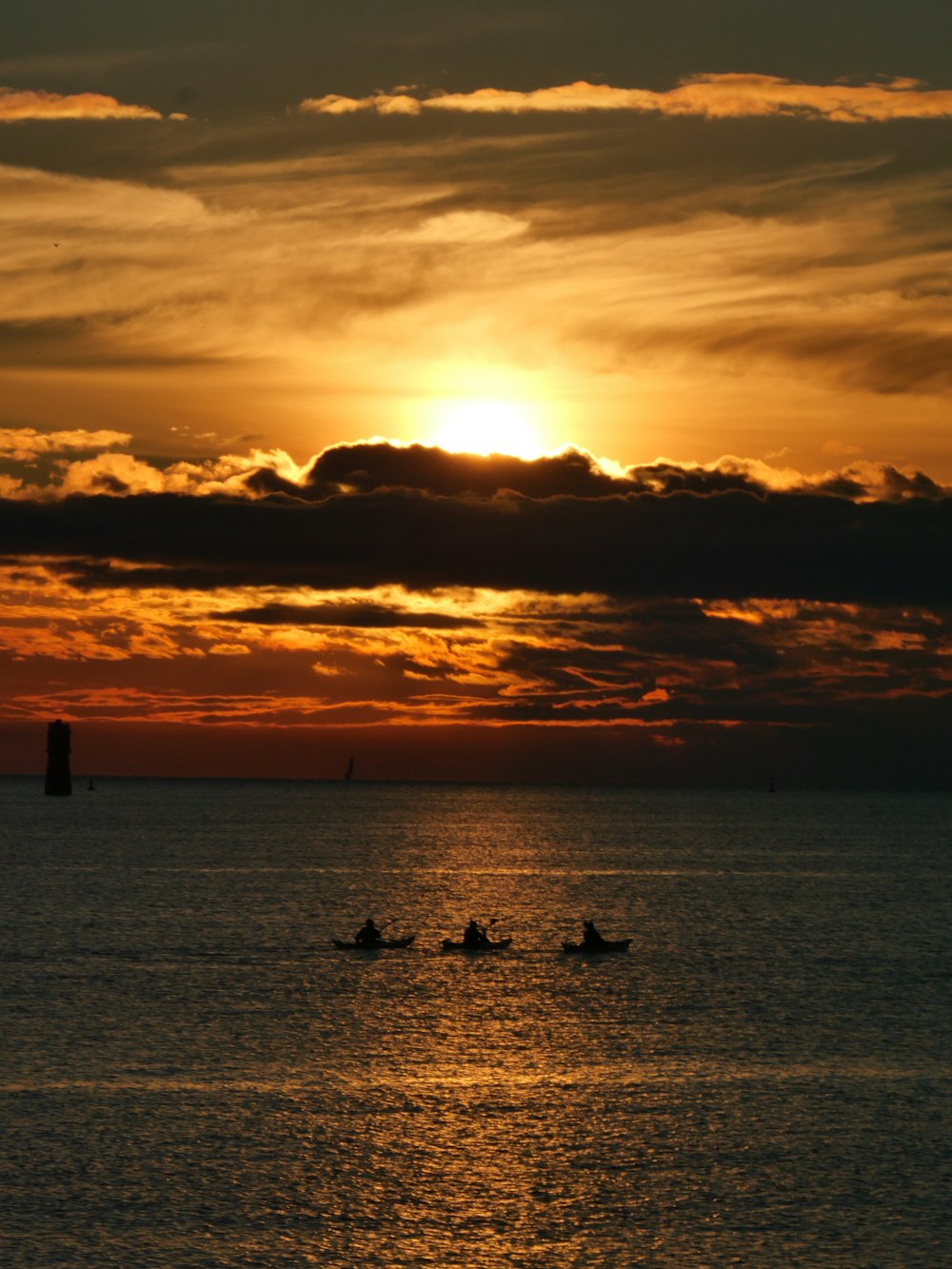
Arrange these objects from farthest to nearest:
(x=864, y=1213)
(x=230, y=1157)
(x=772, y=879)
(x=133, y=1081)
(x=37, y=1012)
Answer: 1. (x=772, y=879)
2. (x=37, y=1012)
3. (x=133, y=1081)
4. (x=230, y=1157)
5. (x=864, y=1213)

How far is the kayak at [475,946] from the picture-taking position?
291 ft

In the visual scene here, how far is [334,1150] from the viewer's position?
143ft

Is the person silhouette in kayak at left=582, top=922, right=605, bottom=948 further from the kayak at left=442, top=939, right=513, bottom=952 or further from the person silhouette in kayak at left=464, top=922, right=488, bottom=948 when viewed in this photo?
the person silhouette in kayak at left=464, top=922, right=488, bottom=948

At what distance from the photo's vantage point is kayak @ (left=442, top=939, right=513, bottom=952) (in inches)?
3497

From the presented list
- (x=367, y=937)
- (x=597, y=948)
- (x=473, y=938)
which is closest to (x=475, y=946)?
(x=473, y=938)

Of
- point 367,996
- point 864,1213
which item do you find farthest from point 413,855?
point 864,1213

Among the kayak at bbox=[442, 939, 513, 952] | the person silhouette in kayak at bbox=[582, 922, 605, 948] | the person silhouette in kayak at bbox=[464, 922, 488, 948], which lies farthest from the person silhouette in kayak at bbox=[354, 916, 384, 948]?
the person silhouette in kayak at bbox=[582, 922, 605, 948]

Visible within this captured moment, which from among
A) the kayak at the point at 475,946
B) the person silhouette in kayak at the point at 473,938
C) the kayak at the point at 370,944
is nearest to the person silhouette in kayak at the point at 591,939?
the kayak at the point at 475,946

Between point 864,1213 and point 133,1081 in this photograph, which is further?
point 133,1081

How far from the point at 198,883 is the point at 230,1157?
101070 mm

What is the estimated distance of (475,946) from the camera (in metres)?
88.8

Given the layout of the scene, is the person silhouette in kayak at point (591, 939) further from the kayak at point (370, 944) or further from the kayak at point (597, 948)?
the kayak at point (370, 944)

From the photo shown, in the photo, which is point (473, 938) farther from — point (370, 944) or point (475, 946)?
point (370, 944)

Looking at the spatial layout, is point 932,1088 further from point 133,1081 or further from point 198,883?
point 198,883
